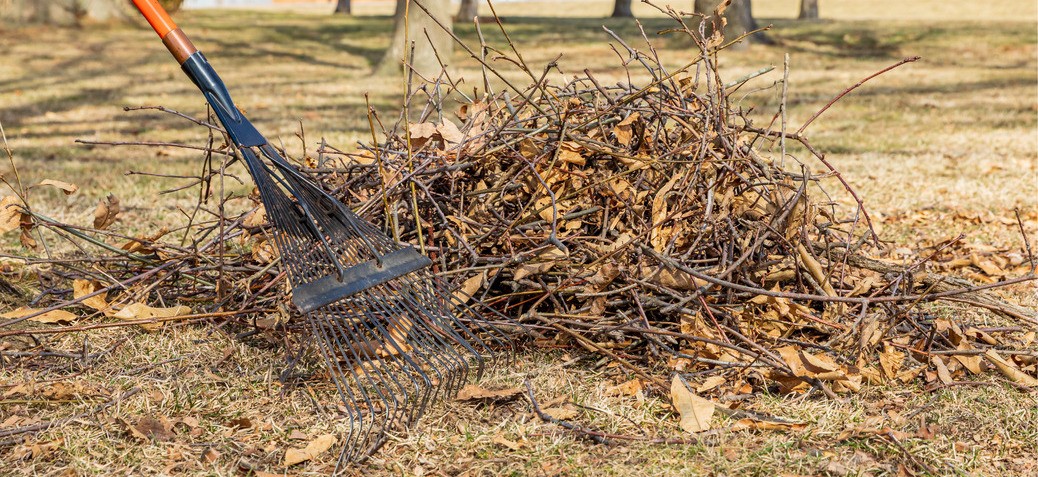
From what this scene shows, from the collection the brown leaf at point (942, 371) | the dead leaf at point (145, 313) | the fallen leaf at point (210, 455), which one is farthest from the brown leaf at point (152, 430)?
the brown leaf at point (942, 371)

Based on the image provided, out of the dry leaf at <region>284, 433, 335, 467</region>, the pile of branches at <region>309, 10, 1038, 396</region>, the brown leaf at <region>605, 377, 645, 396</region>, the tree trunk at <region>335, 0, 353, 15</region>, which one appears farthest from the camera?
the tree trunk at <region>335, 0, 353, 15</region>

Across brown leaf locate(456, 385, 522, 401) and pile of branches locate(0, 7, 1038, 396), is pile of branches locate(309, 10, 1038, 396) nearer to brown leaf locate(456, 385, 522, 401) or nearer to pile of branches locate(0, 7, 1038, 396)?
pile of branches locate(0, 7, 1038, 396)

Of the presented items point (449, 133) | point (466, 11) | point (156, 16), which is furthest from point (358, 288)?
point (466, 11)

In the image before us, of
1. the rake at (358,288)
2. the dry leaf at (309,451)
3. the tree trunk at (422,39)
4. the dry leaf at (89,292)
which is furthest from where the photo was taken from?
the tree trunk at (422,39)

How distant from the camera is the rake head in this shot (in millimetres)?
2469

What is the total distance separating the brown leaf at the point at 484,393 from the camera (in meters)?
2.53

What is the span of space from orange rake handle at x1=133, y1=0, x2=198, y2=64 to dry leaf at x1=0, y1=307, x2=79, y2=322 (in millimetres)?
1049

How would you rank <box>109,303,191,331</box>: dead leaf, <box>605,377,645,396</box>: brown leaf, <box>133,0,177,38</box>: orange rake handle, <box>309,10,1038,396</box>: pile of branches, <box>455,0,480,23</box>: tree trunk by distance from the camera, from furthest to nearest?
1. <box>455,0,480,23</box>: tree trunk
2. <box>109,303,191,331</box>: dead leaf
3. <box>133,0,177,38</box>: orange rake handle
4. <box>309,10,1038,396</box>: pile of branches
5. <box>605,377,645,396</box>: brown leaf

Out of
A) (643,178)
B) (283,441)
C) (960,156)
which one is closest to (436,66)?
(960,156)

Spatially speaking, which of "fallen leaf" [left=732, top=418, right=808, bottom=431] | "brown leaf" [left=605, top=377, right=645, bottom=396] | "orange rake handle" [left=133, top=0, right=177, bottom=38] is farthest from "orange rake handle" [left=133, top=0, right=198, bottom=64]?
"fallen leaf" [left=732, top=418, right=808, bottom=431]

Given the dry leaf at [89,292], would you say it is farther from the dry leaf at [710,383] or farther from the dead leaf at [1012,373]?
the dead leaf at [1012,373]

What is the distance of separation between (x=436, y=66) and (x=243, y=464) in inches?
395

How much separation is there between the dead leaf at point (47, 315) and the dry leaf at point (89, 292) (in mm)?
72

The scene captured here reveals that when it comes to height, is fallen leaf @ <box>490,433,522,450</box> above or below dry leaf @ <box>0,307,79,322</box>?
below
